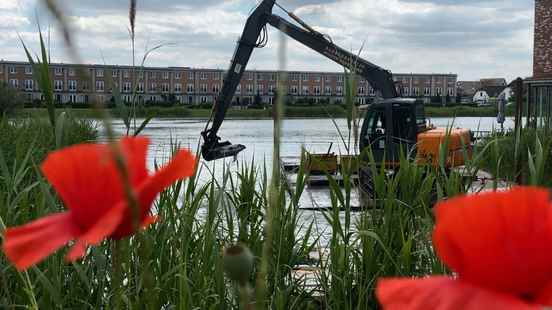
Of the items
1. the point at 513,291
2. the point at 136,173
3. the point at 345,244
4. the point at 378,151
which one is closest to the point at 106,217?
the point at 136,173

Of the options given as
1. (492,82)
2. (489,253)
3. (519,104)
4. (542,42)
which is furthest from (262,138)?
(492,82)

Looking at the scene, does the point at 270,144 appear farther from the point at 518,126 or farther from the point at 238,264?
the point at 238,264

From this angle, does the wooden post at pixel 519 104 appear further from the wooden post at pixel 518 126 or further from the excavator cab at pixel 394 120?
the excavator cab at pixel 394 120

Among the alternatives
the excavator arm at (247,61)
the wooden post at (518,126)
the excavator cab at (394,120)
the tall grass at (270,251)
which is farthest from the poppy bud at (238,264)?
the excavator arm at (247,61)

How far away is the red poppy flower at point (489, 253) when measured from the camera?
0.35 metres

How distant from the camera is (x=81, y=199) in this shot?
0.45 meters

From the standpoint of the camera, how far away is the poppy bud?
357mm

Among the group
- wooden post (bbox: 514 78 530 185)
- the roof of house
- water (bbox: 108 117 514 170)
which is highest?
the roof of house

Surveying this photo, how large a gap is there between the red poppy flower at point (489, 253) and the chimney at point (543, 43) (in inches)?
1196

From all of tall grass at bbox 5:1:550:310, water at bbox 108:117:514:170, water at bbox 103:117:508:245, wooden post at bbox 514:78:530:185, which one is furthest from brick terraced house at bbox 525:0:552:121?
tall grass at bbox 5:1:550:310

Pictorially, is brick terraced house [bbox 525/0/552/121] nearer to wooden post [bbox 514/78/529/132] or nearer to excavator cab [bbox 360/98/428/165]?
excavator cab [bbox 360/98/428/165]

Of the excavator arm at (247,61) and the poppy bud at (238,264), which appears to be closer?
the poppy bud at (238,264)

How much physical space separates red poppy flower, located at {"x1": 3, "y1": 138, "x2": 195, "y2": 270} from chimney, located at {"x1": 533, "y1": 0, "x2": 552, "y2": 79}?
30363 mm

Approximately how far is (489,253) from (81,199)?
0.84 ft
